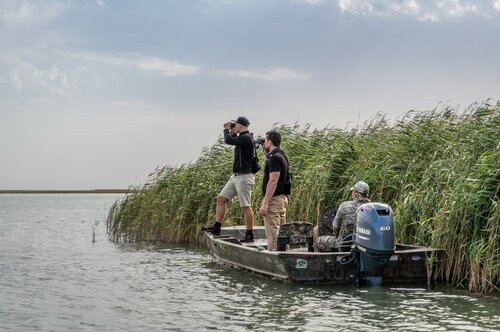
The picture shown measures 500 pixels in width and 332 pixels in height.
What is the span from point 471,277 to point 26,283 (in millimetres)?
7115

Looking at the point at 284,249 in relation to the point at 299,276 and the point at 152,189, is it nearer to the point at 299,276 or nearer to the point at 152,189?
the point at 299,276

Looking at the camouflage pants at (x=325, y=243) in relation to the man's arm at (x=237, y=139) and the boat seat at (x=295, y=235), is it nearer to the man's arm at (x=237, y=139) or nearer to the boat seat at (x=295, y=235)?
the boat seat at (x=295, y=235)

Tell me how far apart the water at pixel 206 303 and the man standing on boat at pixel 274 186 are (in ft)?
2.91

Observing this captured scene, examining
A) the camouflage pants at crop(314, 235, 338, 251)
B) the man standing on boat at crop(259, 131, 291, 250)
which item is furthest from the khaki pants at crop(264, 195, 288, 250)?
the camouflage pants at crop(314, 235, 338, 251)

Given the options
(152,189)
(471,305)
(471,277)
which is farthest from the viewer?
(152,189)

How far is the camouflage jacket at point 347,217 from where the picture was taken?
10477 mm

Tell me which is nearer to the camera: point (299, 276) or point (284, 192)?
point (299, 276)

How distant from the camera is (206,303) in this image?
9742 mm

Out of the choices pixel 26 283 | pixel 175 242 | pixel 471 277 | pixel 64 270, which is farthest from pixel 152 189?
pixel 471 277

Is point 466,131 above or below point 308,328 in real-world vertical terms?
above

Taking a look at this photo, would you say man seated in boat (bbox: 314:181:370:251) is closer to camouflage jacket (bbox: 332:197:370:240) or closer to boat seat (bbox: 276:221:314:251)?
camouflage jacket (bbox: 332:197:370:240)

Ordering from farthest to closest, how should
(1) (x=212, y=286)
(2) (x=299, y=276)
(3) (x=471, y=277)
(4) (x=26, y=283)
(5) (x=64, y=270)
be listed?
1. (5) (x=64, y=270)
2. (4) (x=26, y=283)
3. (1) (x=212, y=286)
4. (2) (x=299, y=276)
5. (3) (x=471, y=277)

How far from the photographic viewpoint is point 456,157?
1128cm

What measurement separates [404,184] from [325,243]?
1.93 metres
